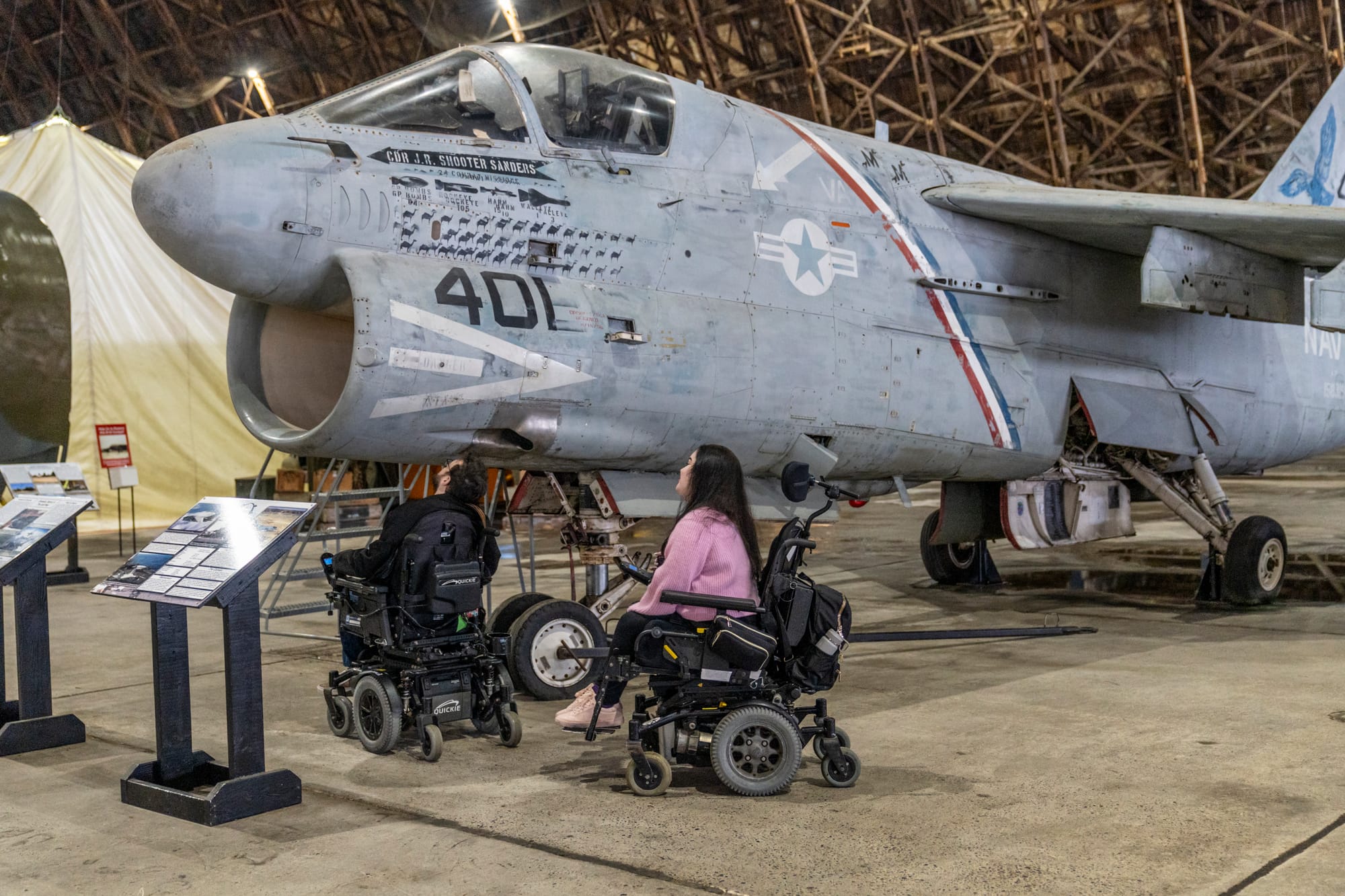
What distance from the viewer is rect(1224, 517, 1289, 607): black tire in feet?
29.5

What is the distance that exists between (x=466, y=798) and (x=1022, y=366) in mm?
5206

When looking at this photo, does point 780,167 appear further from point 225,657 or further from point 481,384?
point 225,657

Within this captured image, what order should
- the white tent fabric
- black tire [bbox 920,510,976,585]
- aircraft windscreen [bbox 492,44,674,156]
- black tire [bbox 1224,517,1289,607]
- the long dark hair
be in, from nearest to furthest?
the long dark hair < aircraft windscreen [bbox 492,44,674,156] < black tire [bbox 1224,517,1289,607] < black tire [bbox 920,510,976,585] < the white tent fabric

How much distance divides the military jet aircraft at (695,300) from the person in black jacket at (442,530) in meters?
0.39

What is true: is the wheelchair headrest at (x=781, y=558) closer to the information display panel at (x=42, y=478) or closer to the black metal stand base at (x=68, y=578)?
the information display panel at (x=42, y=478)

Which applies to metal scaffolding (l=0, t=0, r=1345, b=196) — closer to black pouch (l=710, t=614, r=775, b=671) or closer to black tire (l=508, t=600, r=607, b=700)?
black tire (l=508, t=600, r=607, b=700)

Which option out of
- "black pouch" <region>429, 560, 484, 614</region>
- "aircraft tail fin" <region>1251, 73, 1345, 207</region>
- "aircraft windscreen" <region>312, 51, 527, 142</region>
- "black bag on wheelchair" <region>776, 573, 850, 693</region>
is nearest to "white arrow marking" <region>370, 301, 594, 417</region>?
"black pouch" <region>429, 560, 484, 614</region>

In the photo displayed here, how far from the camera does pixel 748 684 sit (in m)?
4.42

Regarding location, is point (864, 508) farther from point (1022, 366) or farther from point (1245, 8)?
point (1022, 366)

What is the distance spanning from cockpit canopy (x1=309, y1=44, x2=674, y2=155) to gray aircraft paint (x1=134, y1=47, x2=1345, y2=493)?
0.10 m

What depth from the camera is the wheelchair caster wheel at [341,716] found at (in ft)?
17.7

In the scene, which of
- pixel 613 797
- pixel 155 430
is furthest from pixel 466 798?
pixel 155 430

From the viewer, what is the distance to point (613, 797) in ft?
14.3

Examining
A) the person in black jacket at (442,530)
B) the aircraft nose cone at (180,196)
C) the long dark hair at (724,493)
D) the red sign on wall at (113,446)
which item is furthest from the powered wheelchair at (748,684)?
the red sign on wall at (113,446)
